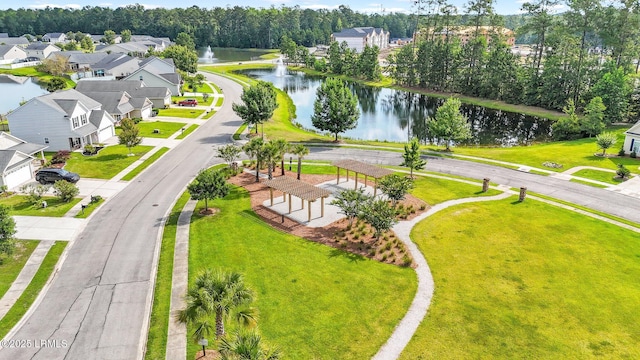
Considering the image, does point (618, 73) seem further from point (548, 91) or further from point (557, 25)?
point (557, 25)

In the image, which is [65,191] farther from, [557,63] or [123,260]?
[557,63]

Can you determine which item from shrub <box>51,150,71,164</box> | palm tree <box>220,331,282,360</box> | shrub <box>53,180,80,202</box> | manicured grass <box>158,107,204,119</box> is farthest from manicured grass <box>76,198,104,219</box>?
manicured grass <box>158,107,204,119</box>

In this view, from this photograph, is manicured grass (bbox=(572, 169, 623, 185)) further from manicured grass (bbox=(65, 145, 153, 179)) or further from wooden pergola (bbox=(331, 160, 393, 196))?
manicured grass (bbox=(65, 145, 153, 179))

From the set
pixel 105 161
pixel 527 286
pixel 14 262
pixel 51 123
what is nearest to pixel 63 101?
pixel 51 123

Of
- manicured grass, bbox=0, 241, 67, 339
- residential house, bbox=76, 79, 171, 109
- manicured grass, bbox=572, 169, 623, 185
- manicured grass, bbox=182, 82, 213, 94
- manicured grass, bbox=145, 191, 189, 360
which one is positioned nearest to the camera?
manicured grass, bbox=145, 191, 189, 360

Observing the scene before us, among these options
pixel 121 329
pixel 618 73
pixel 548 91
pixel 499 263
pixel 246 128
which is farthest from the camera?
pixel 548 91

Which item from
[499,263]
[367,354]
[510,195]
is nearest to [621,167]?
[510,195]

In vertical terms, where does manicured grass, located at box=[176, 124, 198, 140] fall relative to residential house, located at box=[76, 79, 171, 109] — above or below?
below
